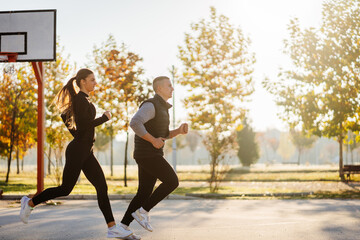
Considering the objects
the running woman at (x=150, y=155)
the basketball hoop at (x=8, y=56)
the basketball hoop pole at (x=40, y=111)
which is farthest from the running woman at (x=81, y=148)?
the basketball hoop at (x=8, y=56)

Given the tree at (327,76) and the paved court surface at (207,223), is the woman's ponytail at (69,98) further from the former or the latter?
the tree at (327,76)

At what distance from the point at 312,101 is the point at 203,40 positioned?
7253 millimetres

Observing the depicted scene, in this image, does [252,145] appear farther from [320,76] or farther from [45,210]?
[45,210]

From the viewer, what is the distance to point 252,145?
186 feet

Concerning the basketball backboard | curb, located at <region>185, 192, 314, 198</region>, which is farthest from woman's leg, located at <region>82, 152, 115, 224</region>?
curb, located at <region>185, 192, 314, 198</region>

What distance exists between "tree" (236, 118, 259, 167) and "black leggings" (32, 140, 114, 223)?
2017 inches

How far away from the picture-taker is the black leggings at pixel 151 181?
5582 millimetres

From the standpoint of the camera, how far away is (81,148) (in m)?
5.45

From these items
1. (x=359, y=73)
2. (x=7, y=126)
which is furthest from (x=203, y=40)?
(x=7, y=126)

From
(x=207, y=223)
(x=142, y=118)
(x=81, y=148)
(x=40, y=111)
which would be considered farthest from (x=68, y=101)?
(x=40, y=111)

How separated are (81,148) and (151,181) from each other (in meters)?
0.94

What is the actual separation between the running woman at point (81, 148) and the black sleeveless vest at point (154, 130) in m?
0.48

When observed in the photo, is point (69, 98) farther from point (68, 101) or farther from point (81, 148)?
point (81, 148)

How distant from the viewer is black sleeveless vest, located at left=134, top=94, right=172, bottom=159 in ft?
18.3
